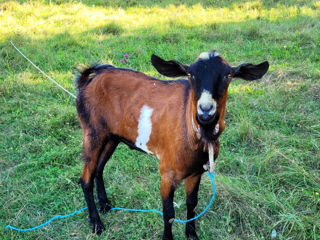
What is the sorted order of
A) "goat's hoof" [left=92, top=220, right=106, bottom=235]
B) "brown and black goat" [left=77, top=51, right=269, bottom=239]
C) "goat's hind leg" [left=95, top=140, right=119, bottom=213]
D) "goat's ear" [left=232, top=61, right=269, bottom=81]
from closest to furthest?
"brown and black goat" [left=77, top=51, right=269, bottom=239]
"goat's ear" [left=232, top=61, right=269, bottom=81]
"goat's hoof" [left=92, top=220, right=106, bottom=235]
"goat's hind leg" [left=95, top=140, right=119, bottom=213]

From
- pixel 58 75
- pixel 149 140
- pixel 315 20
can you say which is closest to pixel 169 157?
pixel 149 140

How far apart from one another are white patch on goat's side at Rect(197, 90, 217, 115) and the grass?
4.69 ft

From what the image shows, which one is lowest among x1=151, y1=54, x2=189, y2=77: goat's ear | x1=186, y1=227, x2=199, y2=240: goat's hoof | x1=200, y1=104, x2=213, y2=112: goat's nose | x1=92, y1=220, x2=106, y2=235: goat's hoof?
x1=92, y1=220, x2=106, y2=235: goat's hoof

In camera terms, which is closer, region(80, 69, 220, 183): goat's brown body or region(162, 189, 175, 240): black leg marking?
region(80, 69, 220, 183): goat's brown body

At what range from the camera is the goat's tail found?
323cm

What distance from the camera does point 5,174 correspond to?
12.7 ft

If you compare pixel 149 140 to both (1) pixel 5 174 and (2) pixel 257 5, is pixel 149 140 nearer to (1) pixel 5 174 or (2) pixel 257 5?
(1) pixel 5 174

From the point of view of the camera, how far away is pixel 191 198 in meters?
2.99

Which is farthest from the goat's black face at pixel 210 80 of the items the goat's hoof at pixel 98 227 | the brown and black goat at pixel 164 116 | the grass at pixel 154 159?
the goat's hoof at pixel 98 227

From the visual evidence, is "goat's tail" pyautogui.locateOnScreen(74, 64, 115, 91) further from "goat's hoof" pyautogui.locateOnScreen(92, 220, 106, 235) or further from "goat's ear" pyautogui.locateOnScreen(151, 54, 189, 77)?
"goat's hoof" pyautogui.locateOnScreen(92, 220, 106, 235)

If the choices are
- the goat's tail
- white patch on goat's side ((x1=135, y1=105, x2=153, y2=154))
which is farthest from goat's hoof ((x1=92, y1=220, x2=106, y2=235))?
the goat's tail

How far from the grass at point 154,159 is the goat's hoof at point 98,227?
53 mm

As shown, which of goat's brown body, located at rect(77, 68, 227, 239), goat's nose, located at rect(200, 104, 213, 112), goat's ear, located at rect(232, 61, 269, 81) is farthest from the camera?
goat's brown body, located at rect(77, 68, 227, 239)

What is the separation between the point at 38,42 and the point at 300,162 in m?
5.86
